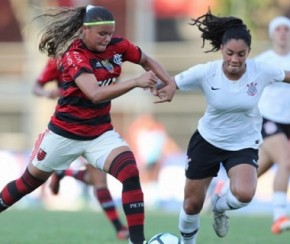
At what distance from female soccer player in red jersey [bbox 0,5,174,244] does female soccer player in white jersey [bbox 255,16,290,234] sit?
9.29 ft

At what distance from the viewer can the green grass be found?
30.9ft

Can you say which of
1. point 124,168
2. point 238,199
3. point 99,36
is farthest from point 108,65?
point 238,199

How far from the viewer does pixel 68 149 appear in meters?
7.98

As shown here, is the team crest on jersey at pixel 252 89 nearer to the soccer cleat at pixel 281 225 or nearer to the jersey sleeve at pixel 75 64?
the jersey sleeve at pixel 75 64

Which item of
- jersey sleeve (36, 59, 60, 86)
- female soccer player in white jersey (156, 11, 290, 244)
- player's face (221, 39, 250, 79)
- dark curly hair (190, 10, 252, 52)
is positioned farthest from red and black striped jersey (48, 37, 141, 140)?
jersey sleeve (36, 59, 60, 86)

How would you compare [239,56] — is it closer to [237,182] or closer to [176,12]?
[237,182]

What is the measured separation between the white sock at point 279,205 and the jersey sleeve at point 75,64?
3.50 meters

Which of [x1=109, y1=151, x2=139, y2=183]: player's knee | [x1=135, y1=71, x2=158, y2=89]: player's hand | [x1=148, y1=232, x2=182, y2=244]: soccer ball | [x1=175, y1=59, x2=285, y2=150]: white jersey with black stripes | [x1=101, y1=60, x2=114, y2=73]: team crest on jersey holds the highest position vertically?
[x1=135, y1=71, x2=158, y2=89]: player's hand

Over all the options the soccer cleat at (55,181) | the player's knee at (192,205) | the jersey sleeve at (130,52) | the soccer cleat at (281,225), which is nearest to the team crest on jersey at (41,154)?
the jersey sleeve at (130,52)

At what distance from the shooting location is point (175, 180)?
712 inches

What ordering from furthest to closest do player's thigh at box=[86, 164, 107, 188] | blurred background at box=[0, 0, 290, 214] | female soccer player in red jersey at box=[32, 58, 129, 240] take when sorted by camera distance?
1. blurred background at box=[0, 0, 290, 214]
2. player's thigh at box=[86, 164, 107, 188]
3. female soccer player in red jersey at box=[32, 58, 129, 240]

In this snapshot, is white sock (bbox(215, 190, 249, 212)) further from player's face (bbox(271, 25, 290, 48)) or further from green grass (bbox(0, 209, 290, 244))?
player's face (bbox(271, 25, 290, 48))

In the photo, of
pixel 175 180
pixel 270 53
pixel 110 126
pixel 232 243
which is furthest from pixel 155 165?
pixel 110 126

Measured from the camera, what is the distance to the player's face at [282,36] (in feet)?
35.6
